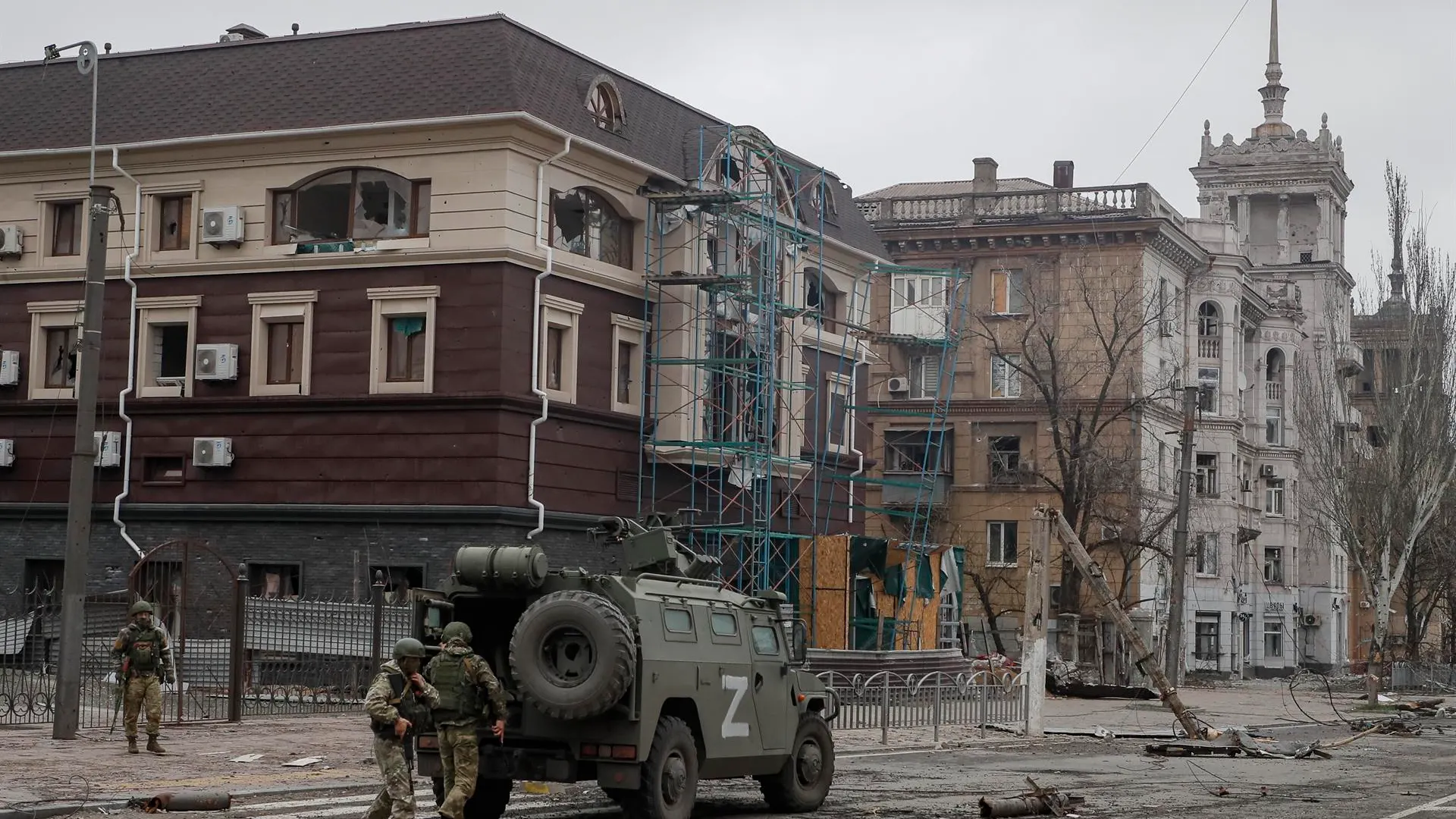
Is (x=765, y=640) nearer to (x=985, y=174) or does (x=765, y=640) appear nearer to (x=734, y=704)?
(x=734, y=704)

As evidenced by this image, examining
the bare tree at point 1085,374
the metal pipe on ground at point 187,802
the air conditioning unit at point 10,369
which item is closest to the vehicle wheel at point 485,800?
the metal pipe on ground at point 187,802

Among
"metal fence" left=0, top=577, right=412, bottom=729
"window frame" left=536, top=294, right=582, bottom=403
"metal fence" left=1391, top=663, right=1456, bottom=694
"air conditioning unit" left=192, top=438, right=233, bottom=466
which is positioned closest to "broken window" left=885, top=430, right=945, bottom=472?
"metal fence" left=1391, top=663, right=1456, bottom=694

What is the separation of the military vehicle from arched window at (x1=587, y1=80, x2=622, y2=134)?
788 inches

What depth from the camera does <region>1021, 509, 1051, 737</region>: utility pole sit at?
1153 inches

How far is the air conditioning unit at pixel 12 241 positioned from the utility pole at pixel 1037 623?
69.8 feet

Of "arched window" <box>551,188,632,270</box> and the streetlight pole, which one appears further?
"arched window" <box>551,188,632,270</box>

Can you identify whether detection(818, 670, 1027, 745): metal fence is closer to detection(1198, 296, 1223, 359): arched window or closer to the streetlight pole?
the streetlight pole

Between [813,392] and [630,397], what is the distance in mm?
7602

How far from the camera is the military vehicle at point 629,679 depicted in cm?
1474

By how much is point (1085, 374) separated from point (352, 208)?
24435mm

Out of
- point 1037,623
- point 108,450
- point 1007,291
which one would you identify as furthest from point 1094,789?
point 1007,291

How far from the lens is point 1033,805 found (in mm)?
16609

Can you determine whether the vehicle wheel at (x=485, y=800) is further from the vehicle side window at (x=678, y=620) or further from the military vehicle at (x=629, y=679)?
the vehicle side window at (x=678, y=620)

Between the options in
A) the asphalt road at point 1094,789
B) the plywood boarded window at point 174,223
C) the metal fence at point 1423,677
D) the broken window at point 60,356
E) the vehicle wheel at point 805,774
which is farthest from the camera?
the metal fence at point 1423,677
